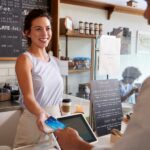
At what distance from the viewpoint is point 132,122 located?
0.63 metres

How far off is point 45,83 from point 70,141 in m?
0.74

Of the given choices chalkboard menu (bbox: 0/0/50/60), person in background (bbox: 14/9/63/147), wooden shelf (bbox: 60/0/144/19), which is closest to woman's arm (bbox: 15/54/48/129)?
person in background (bbox: 14/9/63/147)

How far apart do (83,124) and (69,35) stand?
1892mm

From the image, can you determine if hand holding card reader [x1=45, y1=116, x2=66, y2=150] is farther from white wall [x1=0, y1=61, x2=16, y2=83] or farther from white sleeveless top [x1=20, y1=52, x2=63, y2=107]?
white wall [x1=0, y1=61, x2=16, y2=83]

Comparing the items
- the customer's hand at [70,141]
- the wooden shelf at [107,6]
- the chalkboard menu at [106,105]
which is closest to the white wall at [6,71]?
the wooden shelf at [107,6]

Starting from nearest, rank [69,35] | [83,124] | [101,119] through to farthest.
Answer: [83,124] < [101,119] < [69,35]

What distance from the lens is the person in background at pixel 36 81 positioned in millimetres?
1572

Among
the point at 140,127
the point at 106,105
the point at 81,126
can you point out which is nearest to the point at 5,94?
the point at 106,105

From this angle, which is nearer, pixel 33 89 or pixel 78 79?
pixel 33 89

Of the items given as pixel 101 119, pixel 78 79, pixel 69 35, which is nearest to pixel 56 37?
pixel 69 35

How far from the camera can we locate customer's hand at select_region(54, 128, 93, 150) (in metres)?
0.95

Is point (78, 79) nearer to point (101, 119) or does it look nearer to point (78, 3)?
point (78, 3)

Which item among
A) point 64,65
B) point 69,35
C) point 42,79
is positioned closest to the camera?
point 42,79

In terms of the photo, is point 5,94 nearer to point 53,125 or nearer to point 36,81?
point 36,81
